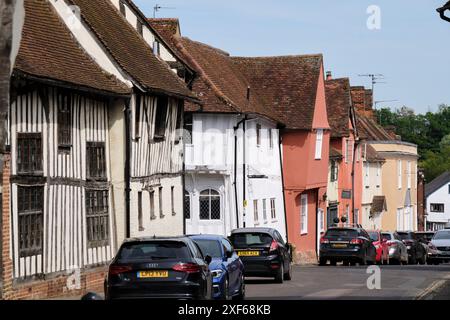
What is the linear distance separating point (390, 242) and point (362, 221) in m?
22.6

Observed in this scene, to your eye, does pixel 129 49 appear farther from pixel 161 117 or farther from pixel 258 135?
pixel 258 135

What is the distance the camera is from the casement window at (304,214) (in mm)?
55969

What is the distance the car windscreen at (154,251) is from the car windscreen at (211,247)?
13.7ft

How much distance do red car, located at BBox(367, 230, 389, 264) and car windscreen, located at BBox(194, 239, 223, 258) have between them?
2393 centimetres

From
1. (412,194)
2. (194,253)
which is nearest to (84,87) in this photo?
(194,253)

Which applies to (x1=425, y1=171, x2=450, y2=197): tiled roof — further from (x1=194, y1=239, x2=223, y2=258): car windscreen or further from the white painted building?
(x1=194, y1=239, x2=223, y2=258): car windscreen

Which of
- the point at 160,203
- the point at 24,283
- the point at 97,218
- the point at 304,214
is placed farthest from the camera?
the point at 304,214

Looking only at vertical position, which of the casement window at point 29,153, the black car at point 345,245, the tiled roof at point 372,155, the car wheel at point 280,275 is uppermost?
the tiled roof at point 372,155

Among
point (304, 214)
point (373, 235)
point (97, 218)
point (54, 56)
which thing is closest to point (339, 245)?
point (373, 235)

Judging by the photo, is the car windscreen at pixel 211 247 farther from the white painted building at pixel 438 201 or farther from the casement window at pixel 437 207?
the casement window at pixel 437 207

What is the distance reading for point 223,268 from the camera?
23.0 m

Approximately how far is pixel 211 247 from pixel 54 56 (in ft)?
20.5

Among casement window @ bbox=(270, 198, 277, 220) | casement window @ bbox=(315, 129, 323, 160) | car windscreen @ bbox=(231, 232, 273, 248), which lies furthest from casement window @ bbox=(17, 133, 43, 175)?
casement window @ bbox=(315, 129, 323, 160)

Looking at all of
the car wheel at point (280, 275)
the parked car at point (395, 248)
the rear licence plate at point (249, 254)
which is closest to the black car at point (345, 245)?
the parked car at point (395, 248)
